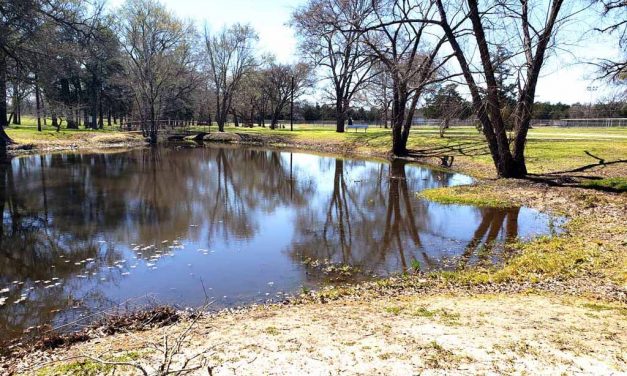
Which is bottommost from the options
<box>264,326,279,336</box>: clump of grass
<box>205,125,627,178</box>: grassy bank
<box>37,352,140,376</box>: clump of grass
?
<box>264,326,279,336</box>: clump of grass

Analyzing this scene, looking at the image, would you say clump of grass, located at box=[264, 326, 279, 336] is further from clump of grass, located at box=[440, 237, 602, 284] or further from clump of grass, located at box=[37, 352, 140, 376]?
clump of grass, located at box=[440, 237, 602, 284]

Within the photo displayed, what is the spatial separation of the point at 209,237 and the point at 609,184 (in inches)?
487

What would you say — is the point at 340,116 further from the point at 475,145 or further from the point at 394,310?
the point at 394,310

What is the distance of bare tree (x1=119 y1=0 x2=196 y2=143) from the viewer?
4219 cm

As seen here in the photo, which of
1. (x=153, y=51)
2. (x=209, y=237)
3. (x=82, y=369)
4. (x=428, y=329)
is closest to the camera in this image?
(x=82, y=369)

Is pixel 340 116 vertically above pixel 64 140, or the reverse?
pixel 340 116

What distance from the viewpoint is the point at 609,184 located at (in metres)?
14.3

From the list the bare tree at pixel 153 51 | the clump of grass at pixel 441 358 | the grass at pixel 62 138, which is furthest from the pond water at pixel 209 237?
the bare tree at pixel 153 51

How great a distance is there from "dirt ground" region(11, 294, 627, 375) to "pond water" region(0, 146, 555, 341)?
1.70 meters

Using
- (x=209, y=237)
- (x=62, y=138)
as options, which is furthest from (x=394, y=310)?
(x=62, y=138)

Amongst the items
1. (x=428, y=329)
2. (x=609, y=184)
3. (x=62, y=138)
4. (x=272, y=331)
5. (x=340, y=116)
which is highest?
(x=340, y=116)

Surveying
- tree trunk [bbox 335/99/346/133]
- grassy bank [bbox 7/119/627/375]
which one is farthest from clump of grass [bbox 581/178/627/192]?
tree trunk [bbox 335/99/346/133]

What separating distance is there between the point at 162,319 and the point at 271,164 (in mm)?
22393

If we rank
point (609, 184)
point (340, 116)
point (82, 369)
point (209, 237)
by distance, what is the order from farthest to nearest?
point (340, 116) < point (609, 184) < point (209, 237) < point (82, 369)
